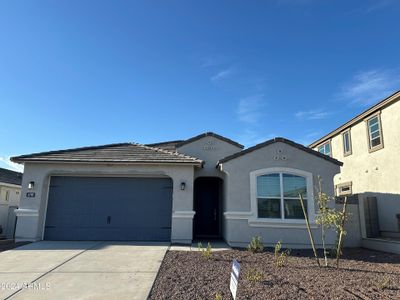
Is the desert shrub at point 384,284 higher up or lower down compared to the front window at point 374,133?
lower down

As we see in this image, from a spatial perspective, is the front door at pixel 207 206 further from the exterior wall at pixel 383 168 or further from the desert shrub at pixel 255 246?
the exterior wall at pixel 383 168

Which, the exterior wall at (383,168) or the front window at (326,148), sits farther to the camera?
the front window at (326,148)

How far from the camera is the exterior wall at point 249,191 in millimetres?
11797

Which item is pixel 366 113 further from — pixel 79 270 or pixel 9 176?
pixel 9 176

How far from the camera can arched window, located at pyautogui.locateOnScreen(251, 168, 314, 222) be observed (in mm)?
11953

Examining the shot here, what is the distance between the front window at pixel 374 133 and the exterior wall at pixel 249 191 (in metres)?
4.01

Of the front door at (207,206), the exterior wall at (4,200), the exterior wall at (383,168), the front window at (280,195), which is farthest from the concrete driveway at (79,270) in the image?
the exterior wall at (4,200)

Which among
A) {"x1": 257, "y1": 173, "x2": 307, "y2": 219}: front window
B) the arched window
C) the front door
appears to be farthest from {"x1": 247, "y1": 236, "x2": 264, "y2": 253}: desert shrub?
the front door

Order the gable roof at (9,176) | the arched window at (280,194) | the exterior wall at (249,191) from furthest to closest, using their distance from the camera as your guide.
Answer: the gable roof at (9,176)
the arched window at (280,194)
the exterior wall at (249,191)

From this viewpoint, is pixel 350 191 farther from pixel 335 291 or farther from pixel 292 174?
pixel 335 291

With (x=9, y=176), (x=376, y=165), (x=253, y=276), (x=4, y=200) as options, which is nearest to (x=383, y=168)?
(x=376, y=165)

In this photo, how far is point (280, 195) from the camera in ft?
39.5

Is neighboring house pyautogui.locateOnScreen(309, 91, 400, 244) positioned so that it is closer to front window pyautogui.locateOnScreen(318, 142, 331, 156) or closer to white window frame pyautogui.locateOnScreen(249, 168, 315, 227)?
front window pyautogui.locateOnScreen(318, 142, 331, 156)

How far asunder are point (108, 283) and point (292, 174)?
8160mm
